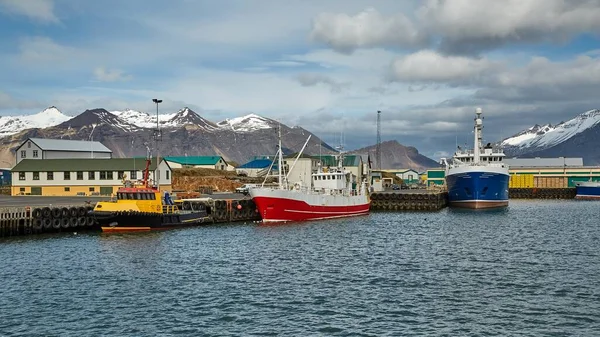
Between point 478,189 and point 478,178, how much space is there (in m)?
1.87

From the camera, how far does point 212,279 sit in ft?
126

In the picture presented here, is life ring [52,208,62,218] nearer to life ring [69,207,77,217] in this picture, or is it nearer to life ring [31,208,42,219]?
life ring [69,207,77,217]

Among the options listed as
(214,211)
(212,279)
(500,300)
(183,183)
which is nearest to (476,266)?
(500,300)

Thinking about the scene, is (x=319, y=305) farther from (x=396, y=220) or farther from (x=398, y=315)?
(x=396, y=220)

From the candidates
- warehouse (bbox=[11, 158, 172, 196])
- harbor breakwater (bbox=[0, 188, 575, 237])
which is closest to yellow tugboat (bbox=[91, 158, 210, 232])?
harbor breakwater (bbox=[0, 188, 575, 237])

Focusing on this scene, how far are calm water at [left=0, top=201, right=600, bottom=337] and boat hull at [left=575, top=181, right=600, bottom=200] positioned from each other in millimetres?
96561

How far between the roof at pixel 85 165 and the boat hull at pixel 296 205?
29012 mm

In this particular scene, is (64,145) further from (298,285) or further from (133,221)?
(298,285)

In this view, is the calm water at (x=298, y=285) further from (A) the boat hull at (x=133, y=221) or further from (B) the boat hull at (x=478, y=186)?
(B) the boat hull at (x=478, y=186)

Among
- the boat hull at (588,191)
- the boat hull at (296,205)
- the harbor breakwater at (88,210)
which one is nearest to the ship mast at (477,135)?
the harbor breakwater at (88,210)

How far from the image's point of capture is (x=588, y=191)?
14938cm

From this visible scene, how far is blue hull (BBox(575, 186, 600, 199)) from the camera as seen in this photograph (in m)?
148

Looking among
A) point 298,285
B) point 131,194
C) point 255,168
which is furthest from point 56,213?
point 255,168

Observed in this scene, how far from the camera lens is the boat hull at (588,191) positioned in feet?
486
